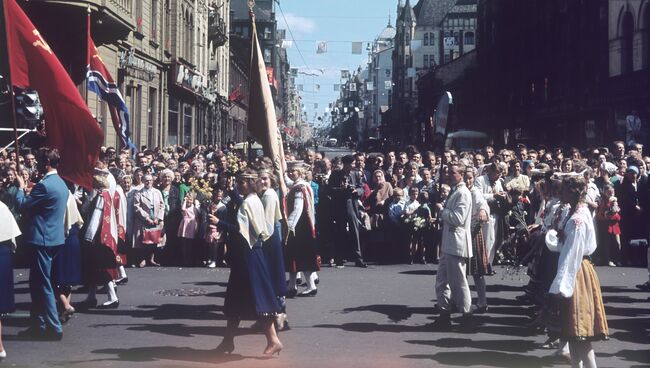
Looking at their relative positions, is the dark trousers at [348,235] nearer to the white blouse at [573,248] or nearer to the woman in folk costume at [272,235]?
the woman in folk costume at [272,235]

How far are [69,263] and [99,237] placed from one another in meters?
1.06

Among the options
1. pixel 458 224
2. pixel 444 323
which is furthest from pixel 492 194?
pixel 444 323

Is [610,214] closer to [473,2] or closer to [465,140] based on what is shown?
[465,140]

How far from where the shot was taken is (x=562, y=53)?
4338 centimetres

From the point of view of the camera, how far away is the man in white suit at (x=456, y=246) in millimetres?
10836

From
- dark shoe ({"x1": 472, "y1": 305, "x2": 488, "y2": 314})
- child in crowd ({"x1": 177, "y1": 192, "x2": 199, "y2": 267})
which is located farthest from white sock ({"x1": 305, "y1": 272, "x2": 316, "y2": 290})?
child in crowd ({"x1": 177, "y1": 192, "x2": 199, "y2": 267})

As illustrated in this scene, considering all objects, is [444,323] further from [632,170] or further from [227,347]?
[632,170]

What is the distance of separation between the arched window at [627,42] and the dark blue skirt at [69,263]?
2700 centimetres

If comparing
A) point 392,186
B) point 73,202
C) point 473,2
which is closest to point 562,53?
point 392,186

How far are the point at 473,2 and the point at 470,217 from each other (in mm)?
94670

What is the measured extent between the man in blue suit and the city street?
27cm

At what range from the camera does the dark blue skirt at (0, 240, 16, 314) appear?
8.86 metres

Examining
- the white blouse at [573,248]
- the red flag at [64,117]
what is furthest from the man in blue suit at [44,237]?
the white blouse at [573,248]

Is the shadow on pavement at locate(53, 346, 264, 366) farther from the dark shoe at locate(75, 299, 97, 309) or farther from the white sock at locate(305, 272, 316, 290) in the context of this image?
the white sock at locate(305, 272, 316, 290)
